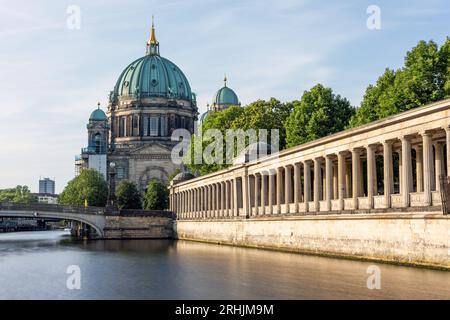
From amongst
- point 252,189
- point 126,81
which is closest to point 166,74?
point 126,81

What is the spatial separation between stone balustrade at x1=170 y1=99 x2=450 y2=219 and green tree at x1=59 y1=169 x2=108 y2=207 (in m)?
51.0

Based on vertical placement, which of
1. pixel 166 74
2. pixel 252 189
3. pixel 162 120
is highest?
pixel 166 74

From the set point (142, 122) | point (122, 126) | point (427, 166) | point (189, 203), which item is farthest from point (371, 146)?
point (122, 126)

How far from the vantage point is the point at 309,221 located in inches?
2041

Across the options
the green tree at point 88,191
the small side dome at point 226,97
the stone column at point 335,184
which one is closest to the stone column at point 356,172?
the stone column at point 335,184

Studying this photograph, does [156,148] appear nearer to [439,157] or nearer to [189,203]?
[189,203]

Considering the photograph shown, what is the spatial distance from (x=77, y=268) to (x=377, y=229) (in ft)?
58.3

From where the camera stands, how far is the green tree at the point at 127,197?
131 m

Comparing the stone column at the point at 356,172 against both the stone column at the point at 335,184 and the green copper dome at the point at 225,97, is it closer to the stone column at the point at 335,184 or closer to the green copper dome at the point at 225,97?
the stone column at the point at 335,184

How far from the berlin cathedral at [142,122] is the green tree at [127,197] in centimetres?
2280

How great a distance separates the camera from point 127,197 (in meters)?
132

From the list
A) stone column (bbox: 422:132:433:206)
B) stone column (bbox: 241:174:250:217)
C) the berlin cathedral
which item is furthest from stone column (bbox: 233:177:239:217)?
the berlin cathedral

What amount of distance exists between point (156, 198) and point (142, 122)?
42501 millimetres
